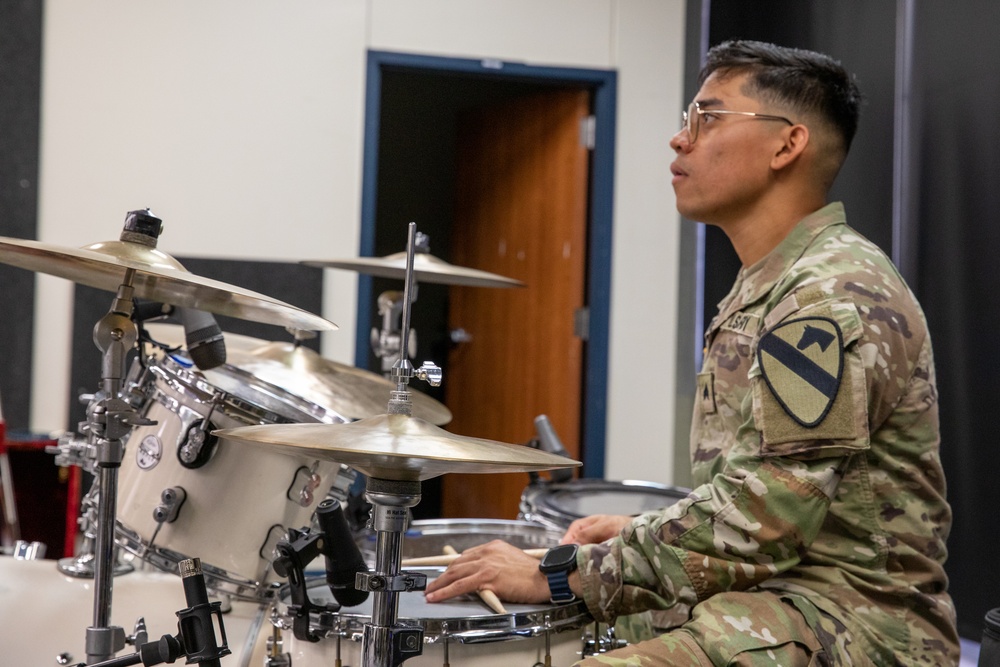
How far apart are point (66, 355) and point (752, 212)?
272 cm

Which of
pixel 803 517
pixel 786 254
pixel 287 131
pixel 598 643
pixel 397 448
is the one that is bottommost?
pixel 598 643

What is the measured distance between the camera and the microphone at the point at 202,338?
164 cm

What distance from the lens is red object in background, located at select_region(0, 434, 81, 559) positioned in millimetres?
3311

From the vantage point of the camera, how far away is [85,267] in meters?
1.48

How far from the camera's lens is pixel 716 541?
4.54 ft

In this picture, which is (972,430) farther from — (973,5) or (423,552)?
(423,552)

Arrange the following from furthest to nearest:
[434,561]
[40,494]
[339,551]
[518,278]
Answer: [518,278] → [40,494] → [434,561] → [339,551]

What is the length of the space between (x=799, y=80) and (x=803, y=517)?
796mm

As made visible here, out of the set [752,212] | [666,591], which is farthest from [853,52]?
[666,591]

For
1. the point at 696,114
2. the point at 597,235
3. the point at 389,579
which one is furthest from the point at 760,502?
the point at 597,235

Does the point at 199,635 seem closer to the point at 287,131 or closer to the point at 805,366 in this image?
the point at 805,366

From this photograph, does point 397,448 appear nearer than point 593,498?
Yes

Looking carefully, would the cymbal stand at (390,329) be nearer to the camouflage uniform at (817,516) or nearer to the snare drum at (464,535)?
the snare drum at (464,535)

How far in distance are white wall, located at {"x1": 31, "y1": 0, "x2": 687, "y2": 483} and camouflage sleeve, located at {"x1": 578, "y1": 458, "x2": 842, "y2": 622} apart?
2453mm
